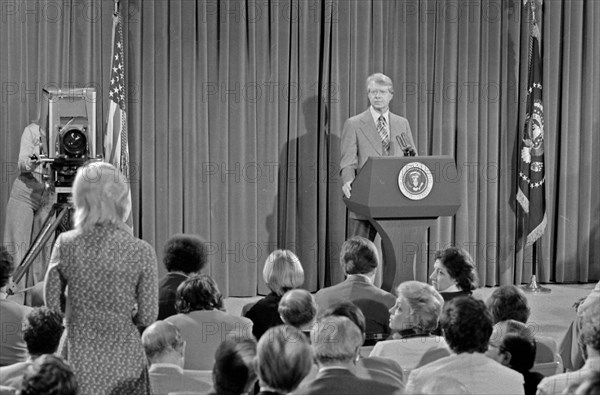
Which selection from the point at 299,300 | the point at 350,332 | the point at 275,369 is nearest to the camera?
the point at 275,369

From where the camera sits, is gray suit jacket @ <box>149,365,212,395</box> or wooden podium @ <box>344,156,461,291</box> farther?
wooden podium @ <box>344,156,461,291</box>

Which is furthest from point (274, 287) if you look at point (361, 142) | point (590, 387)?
point (361, 142)

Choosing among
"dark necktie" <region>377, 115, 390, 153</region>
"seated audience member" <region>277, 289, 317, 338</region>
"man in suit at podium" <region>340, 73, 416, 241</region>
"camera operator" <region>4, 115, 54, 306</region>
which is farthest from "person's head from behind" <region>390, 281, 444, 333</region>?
"camera operator" <region>4, 115, 54, 306</region>

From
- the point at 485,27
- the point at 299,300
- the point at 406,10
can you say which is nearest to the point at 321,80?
the point at 406,10

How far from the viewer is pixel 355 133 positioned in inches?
277

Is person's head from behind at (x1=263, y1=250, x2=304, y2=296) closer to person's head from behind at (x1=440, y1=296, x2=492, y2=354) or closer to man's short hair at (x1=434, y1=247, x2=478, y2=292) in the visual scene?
man's short hair at (x1=434, y1=247, x2=478, y2=292)

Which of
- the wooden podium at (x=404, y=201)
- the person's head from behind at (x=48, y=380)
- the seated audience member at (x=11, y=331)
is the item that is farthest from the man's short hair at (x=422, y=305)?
the wooden podium at (x=404, y=201)

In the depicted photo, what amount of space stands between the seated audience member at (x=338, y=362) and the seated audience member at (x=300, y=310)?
682mm

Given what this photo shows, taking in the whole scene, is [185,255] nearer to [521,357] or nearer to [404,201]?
[521,357]

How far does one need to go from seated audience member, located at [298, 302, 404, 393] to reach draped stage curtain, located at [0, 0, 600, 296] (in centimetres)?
419

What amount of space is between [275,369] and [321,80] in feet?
17.5

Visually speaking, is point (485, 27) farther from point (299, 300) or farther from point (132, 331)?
point (132, 331)

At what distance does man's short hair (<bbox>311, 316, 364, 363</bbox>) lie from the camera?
313cm

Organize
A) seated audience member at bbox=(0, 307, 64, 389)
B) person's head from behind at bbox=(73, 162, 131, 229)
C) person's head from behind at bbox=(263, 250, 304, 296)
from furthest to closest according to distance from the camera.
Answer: person's head from behind at bbox=(263, 250, 304, 296), seated audience member at bbox=(0, 307, 64, 389), person's head from behind at bbox=(73, 162, 131, 229)
